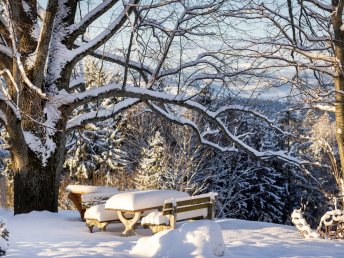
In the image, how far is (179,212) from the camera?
957cm

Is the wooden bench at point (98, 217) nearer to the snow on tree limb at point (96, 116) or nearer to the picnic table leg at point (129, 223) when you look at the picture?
the picnic table leg at point (129, 223)

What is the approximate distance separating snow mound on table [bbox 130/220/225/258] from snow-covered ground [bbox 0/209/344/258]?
0.14ft

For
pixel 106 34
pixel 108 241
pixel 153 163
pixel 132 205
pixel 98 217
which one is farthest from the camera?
→ pixel 153 163

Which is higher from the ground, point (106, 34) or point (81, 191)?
point (106, 34)

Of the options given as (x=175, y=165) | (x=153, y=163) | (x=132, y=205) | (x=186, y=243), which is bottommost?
(x=186, y=243)

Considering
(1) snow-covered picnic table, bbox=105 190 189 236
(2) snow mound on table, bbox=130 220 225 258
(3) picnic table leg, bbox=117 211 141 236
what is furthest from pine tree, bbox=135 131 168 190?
(2) snow mound on table, bbox=130 220 225 258

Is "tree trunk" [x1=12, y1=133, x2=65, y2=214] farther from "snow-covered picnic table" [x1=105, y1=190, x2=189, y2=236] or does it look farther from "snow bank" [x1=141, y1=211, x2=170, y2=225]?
"snow bank" [x1=141, y1=211, x2=170, y2=225]

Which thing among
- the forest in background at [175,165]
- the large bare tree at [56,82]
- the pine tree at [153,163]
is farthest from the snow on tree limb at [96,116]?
the pine tree at [153,163]

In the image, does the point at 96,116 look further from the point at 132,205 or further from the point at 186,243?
the point at 186,243

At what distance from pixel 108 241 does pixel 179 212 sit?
140 centimetres

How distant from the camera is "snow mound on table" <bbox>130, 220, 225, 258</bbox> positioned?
7883mm

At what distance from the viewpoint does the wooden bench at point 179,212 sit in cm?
938

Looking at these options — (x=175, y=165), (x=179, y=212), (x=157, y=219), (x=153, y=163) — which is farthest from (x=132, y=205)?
(x=153, y=163)

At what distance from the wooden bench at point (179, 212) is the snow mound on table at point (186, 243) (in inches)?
38.5
